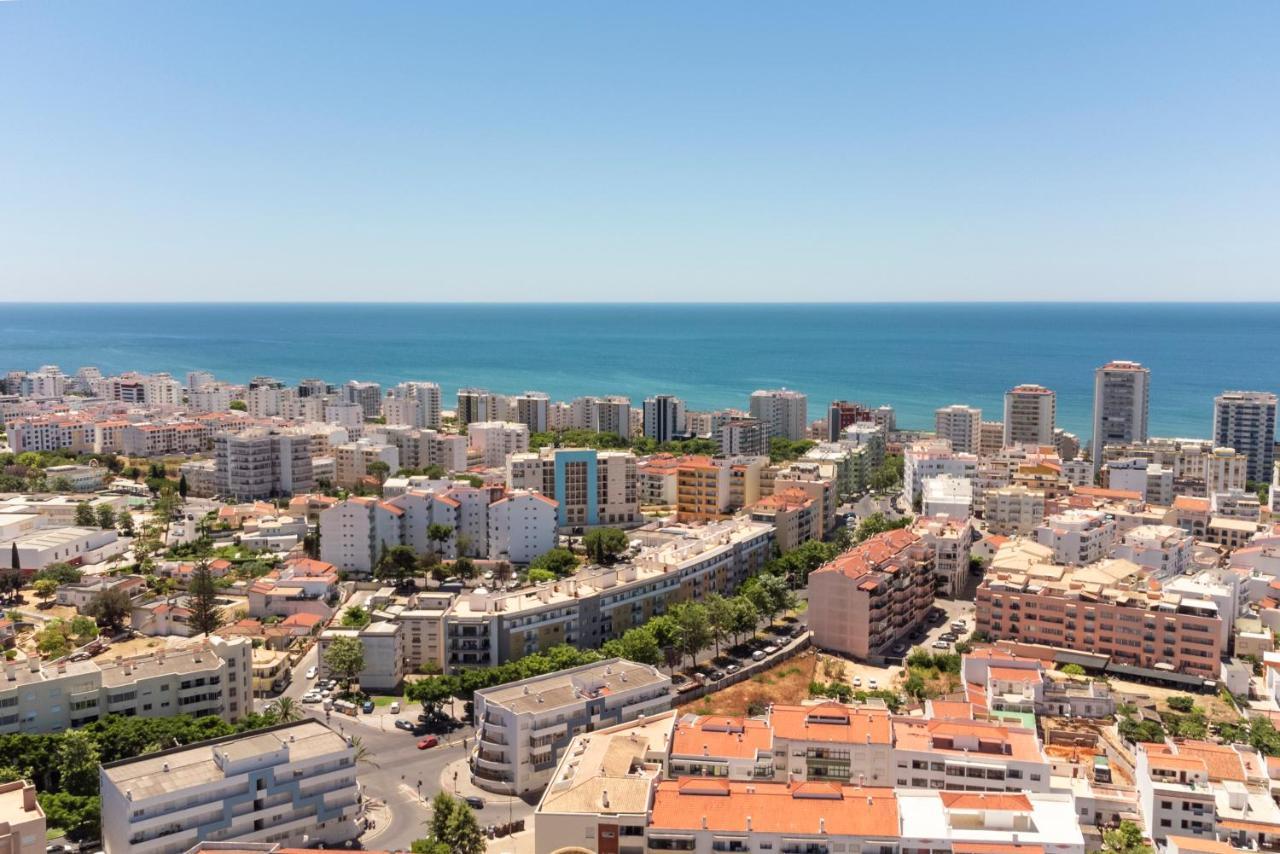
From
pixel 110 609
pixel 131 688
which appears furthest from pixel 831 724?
pixel 110 609

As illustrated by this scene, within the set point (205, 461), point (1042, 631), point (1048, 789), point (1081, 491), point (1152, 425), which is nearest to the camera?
point (1048, 789)

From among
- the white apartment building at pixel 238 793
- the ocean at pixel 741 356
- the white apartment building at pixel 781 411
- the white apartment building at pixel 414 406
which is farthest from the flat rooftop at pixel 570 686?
the ocean at pixel 741 356

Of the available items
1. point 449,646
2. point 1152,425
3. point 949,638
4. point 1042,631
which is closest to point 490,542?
point 449,646

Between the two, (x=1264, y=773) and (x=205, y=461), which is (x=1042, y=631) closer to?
(x=1264, y=773)

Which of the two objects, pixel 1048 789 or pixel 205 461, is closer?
pixel 1048 789

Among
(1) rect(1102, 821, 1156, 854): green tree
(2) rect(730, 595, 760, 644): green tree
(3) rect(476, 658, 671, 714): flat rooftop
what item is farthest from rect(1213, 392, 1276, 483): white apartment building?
(3) rect(476, 658, 671, 714): flat rooftop

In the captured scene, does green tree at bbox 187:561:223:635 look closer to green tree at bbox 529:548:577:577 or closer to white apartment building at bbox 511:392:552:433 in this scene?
green tree at bbox 529:548:577:577

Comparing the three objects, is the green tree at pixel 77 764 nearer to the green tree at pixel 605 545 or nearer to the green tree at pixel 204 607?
the green tree at pixel 204 607

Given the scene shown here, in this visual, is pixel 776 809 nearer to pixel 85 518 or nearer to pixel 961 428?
pixel 85 518
